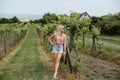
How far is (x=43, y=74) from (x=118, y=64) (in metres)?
9.42

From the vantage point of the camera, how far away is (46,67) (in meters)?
15.8

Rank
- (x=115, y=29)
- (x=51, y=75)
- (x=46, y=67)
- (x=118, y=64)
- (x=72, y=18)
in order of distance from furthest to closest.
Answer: (x=115, y=29) < (x=118, y=64) < (x=72, y=18) < (x=46, y=67) < (x=51, y=75)

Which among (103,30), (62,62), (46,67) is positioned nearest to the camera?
(46,67)

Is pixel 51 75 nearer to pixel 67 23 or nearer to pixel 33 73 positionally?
pixel 33 73

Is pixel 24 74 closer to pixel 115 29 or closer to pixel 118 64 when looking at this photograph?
pixel 118 64

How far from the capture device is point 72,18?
18.3 m

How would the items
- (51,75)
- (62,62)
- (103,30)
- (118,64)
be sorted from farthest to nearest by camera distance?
(103,30), (118,64), (62,62), (51,75)

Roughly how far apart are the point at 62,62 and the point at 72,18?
2.92m

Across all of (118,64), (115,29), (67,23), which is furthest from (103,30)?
(67,23)

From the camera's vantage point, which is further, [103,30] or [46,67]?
[103,30]

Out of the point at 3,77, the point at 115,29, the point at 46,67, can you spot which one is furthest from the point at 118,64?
the point at 115,29

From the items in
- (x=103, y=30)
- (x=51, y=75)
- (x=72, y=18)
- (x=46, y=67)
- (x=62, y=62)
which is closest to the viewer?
(x=51, y=75)

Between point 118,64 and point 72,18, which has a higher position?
point 72,18

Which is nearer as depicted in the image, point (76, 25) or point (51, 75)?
point (51, 75)
